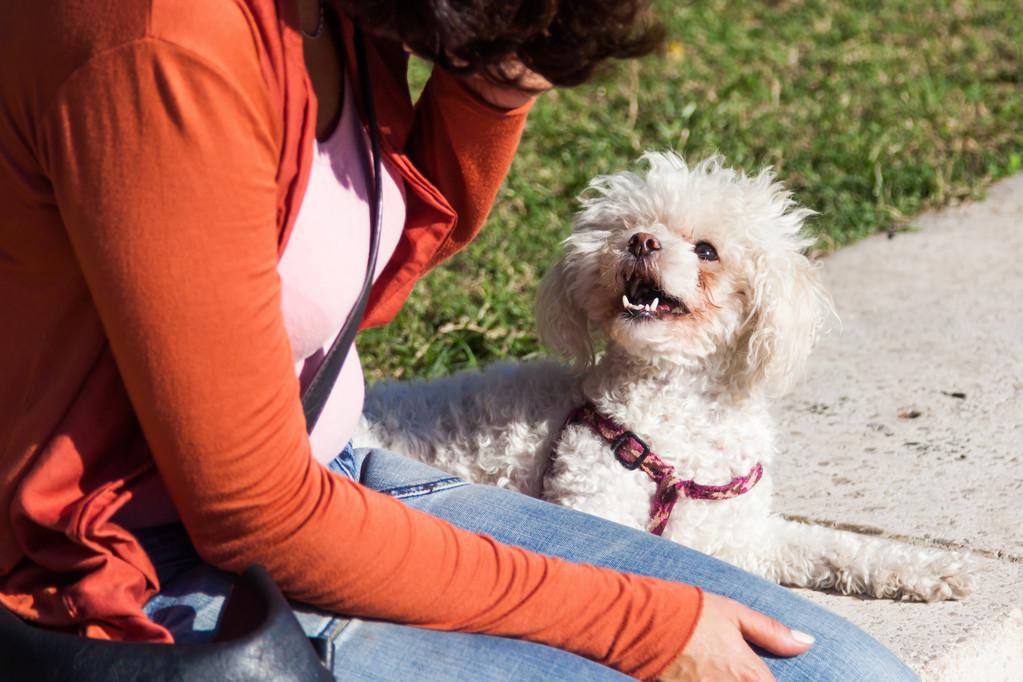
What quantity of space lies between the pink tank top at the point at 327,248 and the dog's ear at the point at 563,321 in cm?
100

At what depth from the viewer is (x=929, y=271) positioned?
→ 4418 millimetres

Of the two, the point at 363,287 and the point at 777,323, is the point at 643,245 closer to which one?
the point at 777,323

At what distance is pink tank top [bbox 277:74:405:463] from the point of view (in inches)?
69.5

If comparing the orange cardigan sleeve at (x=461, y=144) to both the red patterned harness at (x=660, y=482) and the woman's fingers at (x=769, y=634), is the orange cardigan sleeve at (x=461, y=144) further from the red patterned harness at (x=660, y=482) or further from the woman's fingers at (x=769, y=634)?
the woman's fingers at (x=769, y=634)

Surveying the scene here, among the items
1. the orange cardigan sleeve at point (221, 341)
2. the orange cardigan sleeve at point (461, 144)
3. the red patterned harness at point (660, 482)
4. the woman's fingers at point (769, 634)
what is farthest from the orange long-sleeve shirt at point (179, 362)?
the red patterned harness at point (660, 482)

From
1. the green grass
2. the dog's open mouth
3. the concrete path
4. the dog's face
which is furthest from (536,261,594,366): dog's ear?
the green grass

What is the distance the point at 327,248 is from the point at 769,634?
861 millimetres

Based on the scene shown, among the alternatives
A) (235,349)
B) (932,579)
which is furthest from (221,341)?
(932,579)

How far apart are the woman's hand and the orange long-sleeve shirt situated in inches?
1.0

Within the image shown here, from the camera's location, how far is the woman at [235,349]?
1473 millimetres

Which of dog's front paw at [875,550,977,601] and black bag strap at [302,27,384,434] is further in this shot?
dog's front paw at [875,550,977,601]

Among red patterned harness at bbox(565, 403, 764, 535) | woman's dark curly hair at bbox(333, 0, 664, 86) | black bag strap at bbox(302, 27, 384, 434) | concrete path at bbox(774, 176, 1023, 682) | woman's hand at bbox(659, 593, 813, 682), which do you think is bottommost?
concrete path at bbox(774, 176, 1023, 682)

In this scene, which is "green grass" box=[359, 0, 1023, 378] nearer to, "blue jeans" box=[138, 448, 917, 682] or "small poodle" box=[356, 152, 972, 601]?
"small poodle" box=[356, 152, 972, 601]

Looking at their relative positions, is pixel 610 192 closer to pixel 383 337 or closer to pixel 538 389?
pixel 538 389
